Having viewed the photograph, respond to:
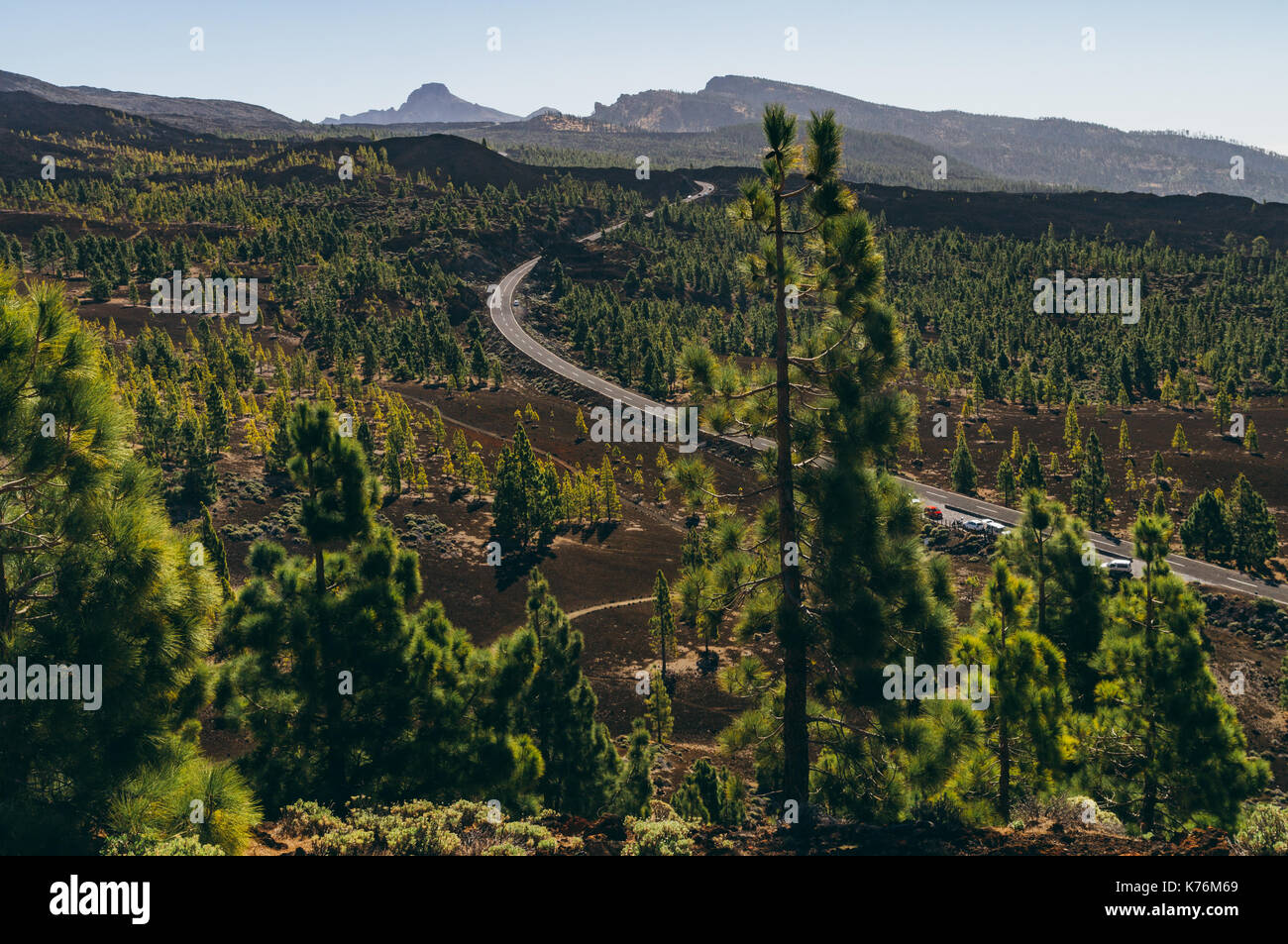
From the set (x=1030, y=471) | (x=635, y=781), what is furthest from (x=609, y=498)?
(x=635, y=781)

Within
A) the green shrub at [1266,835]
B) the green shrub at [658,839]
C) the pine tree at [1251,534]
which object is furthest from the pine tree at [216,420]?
the pine tree at [1251,534]

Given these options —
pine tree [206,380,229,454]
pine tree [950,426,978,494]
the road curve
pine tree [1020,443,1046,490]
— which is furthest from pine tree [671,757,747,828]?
pine tree [206,380,229,454]

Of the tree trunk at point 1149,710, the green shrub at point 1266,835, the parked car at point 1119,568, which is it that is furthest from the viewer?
the parked car at point 1119,568

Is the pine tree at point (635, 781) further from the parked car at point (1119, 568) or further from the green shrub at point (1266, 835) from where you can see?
the parked car at point (1119, 568)

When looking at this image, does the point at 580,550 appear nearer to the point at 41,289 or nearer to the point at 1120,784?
the point at 1120,784

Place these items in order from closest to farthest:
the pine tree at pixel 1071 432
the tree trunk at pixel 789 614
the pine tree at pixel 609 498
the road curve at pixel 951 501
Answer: the tree trunk at pixel 789 614, the road curve at pixel 951 501, the pine tree at pixel 609 498, the pine tree at pixel 1071 432

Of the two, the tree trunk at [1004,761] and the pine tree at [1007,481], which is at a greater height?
the pine tree at [1007,481]

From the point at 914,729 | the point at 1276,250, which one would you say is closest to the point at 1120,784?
the point at 914,729
